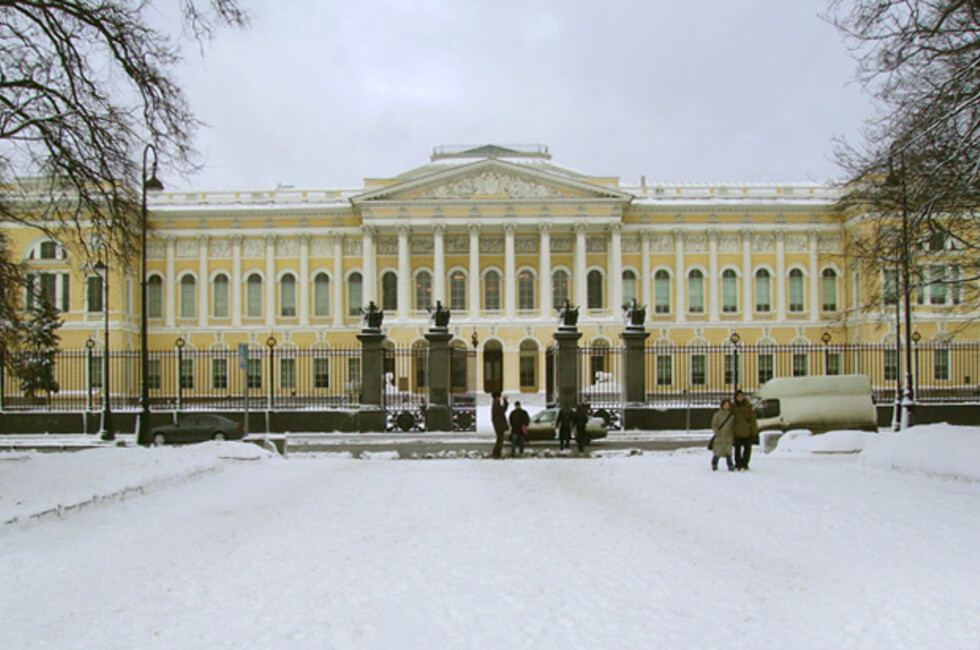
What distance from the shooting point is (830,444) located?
60.6 ft

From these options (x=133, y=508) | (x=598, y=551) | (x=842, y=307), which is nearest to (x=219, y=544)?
(x=133, y=508)

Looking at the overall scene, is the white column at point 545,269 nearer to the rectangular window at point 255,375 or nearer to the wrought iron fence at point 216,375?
the wrought iron fence at point 216,375

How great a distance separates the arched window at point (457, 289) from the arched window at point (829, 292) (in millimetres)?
23019

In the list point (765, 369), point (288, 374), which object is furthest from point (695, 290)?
point (288, 374)

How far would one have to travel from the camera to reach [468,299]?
59.8m

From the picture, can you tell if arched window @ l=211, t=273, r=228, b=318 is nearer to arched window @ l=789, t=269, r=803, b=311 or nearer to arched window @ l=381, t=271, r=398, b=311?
arched window @ l=381, t=271, r=398, b=311

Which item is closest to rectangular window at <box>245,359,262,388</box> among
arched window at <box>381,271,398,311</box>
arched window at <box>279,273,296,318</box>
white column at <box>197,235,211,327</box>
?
arched window at <box>279,273,296,318</box>

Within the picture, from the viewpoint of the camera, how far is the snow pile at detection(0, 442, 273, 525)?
36.8 ft

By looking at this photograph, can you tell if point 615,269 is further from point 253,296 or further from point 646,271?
point 253,296

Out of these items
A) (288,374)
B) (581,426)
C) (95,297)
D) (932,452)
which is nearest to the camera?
(932,452)

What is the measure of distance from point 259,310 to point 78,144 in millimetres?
47552

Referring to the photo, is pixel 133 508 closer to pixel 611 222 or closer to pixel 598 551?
pixel 598 551

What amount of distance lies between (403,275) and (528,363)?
31.2 feet

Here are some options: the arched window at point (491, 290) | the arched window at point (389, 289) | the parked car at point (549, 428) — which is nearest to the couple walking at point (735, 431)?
the parked car at point (549, 428)
